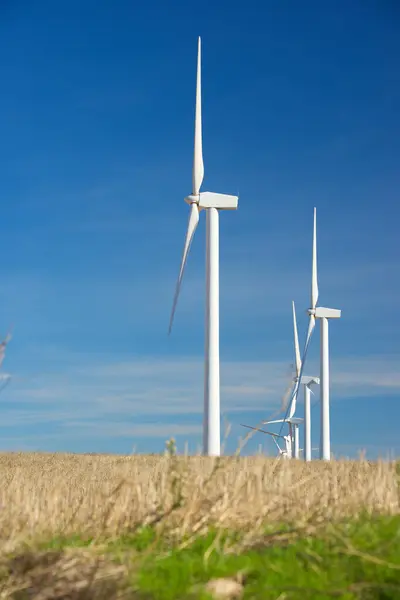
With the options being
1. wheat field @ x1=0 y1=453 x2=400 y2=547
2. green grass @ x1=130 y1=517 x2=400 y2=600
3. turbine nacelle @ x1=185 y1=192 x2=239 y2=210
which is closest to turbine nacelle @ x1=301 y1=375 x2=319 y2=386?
turbine nacelle @ x1=185 y1=192 x2=239 y2=210

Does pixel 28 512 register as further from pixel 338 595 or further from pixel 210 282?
pixel 210 282

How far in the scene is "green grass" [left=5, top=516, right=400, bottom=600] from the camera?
26.4ft

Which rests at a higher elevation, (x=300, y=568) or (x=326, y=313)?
(x=326, y=313)

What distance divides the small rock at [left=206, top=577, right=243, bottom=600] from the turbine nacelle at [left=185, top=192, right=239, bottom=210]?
107 ft

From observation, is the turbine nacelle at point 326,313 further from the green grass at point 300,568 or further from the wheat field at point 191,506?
the green grass at point 300,568

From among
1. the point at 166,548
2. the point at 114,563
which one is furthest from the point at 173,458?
the point at 114,563

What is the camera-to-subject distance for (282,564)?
8.62 m

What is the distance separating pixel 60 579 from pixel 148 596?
0.98m

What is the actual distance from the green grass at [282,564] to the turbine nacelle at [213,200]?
3048 cm

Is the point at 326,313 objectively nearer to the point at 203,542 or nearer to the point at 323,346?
the point at 323,346

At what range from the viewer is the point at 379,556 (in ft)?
28.9

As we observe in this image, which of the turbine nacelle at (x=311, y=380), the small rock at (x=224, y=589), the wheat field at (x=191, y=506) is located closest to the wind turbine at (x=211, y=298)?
the wheat field at (x=191, y=506)

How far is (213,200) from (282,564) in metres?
32.3

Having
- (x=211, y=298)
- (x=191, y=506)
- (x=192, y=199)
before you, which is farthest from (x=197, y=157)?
(x=191, y=506)
